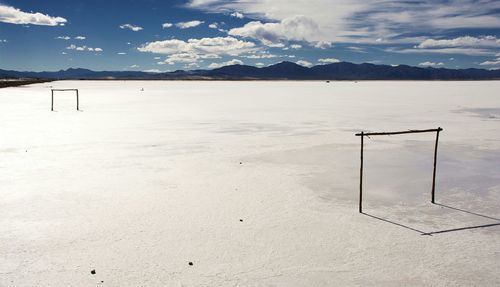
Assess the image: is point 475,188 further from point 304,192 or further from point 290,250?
point 290,250

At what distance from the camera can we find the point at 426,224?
805 centimetres

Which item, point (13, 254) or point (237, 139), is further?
point (237, 139)

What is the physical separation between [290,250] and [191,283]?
69.9 inches

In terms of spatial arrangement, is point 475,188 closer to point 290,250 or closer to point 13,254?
point 290,250

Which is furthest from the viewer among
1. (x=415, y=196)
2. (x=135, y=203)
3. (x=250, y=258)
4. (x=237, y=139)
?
(x=237, y=139)

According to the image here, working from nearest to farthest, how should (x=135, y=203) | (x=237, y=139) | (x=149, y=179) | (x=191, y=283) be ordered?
(x=191, y=283) < (x=135, y=203) < (x=149, y=179) < (x=237, y=139)

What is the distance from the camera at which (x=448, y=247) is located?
7.00 metres

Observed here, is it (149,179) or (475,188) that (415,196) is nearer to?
(475,188)

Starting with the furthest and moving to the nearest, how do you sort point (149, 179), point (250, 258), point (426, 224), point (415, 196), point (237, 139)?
point (237, 139) → point (149, 179) → point (415, 196) → point (426, 224) → point (250, 258)

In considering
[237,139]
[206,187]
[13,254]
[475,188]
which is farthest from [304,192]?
[237,139]

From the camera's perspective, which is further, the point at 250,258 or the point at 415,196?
the point at 415,196

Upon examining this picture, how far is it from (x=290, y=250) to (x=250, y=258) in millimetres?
695

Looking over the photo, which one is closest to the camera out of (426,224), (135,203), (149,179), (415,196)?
(426,224)

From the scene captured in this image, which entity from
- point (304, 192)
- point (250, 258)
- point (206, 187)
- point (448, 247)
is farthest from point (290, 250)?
point (206, 187)
